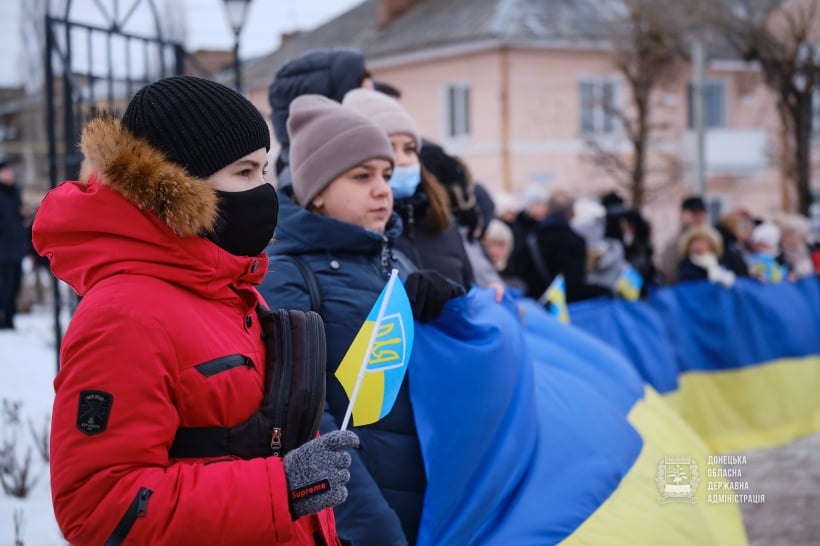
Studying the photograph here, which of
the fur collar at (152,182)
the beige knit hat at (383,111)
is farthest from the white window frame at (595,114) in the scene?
the fur collar at (152,182)

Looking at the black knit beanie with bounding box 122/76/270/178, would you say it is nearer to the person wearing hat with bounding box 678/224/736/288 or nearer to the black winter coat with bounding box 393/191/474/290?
the black winter coat with bounding box 393/191/474/290

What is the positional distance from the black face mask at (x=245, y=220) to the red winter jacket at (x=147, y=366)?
0.12 feet

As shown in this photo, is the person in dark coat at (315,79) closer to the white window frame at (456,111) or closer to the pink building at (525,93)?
the pink building at (525,93)

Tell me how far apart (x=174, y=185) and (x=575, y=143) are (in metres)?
25.1

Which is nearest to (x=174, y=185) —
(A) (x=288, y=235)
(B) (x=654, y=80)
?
(A) (x=288, y=235)

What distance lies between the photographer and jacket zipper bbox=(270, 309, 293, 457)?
6.55ft

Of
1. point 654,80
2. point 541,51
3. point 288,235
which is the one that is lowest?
point 288,235

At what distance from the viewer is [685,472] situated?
425 cm

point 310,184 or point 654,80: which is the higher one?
point 654,80

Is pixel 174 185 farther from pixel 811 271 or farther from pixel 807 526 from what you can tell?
pixel 811 271

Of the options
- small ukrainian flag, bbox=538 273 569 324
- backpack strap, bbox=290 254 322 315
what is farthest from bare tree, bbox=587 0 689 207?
backpack strap, bbox=290 254 322 315

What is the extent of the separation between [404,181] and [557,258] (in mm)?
3840

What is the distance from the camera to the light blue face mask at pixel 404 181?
377 centimetres

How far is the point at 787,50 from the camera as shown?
585 inches
